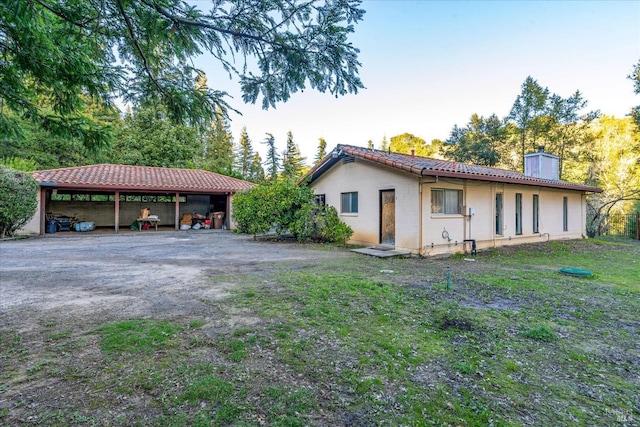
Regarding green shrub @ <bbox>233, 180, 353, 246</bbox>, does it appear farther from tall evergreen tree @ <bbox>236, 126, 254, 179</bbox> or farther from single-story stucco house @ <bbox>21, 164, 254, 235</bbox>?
tall evergreen tree @ <bbox>236, 126, 254, 179</bbox>

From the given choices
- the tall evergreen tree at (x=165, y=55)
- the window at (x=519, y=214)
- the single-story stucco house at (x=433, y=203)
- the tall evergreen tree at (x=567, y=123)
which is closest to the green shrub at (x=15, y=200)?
the single-story stucco house at (x=433, y=203)

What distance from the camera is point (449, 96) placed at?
57.6ft

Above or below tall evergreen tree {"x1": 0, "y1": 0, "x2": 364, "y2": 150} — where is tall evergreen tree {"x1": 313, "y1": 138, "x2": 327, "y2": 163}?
above

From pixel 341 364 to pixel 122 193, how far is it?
19640 mm

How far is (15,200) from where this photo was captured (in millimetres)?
11422

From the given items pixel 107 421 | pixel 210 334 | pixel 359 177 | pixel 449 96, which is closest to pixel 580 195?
pixel 449 96

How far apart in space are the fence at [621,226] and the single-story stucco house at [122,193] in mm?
18850

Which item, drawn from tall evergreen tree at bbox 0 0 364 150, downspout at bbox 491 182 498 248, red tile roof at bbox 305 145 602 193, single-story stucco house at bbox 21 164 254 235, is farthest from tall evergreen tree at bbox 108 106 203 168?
tall evergreen tree at bbox 0 0 364 150

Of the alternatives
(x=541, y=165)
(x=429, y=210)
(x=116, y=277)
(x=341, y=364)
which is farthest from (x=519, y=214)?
(x=116, y=277)

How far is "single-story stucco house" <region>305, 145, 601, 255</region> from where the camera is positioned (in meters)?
8.85

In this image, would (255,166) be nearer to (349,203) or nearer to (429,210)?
(349,203)

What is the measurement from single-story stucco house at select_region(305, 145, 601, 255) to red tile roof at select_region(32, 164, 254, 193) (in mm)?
6894

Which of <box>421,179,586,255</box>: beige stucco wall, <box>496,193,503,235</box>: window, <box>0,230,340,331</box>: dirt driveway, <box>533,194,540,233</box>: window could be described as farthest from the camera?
<box>533,194,540,233</box>: window

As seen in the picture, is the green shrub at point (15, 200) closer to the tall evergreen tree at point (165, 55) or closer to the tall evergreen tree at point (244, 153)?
the tall evergreen tree at point (165, 55)
